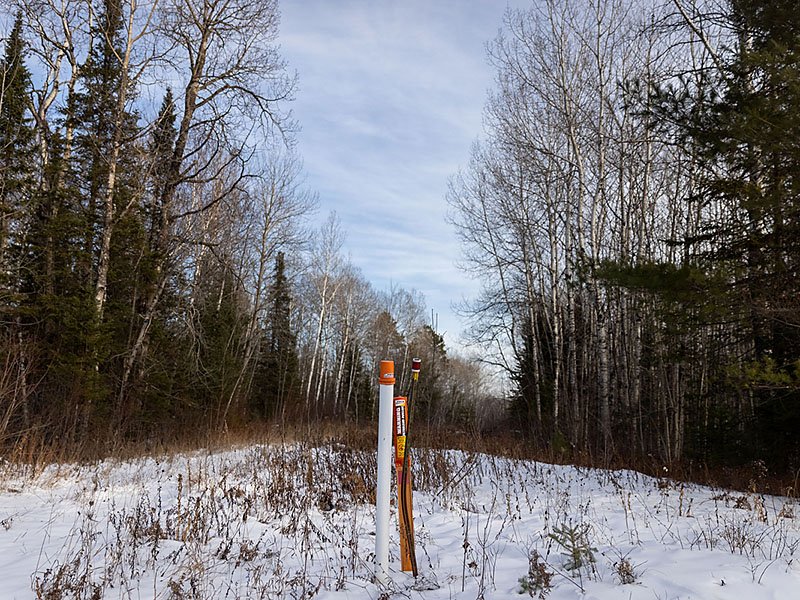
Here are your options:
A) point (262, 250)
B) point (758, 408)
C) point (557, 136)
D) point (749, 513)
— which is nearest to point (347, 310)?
point (262, 250)

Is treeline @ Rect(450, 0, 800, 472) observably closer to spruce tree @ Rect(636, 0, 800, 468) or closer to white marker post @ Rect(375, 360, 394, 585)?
spruce tree @ Rect(636, 0, 800, 468)

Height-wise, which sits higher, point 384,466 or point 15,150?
point 15,150

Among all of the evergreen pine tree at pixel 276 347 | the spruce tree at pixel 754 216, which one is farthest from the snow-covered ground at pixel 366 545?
the evergreen pine tree at pixel 276 347

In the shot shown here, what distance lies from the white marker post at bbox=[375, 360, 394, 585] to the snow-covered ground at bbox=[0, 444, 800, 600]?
0.65ft

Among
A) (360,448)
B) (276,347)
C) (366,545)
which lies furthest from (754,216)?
(276,347)

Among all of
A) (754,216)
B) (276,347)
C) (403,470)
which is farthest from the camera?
(276,347)

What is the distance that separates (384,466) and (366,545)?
1.44 metres

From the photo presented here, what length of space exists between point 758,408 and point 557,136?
8.39 m

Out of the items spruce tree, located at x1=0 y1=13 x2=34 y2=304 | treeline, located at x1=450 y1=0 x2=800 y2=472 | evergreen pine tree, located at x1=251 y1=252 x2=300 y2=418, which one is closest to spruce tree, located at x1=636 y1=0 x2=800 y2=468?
treeline, located at x1=450 y1=0 x2=800 y2=472

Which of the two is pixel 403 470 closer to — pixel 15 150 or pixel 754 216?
pixel 754 216

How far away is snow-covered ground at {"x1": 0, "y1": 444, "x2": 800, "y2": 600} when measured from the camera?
2.75m

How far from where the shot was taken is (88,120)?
36.2ft

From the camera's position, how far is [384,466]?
9.00ft

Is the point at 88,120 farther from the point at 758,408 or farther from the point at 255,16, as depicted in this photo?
the point at 758,408
